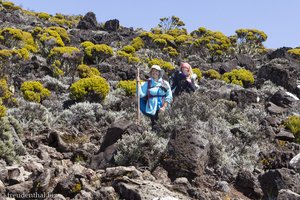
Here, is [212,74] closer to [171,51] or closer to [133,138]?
[171,51]

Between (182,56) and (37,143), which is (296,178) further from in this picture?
(182,56)

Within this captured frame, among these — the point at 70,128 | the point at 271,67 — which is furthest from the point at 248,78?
the point at 70,128

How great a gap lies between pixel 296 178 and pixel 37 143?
5.10m

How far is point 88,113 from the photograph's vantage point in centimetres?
1255

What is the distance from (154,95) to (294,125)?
455cm

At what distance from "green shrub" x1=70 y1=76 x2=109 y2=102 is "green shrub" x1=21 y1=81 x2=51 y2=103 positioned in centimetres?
85

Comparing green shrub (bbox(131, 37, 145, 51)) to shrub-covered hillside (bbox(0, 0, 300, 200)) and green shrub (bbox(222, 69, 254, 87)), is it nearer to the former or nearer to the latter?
shrub-covered hillside (bbox(0, 0, 300, 200))

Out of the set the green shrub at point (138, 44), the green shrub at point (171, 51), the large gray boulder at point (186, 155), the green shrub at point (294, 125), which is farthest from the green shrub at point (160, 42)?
the large gray boulder at point (186, 155)

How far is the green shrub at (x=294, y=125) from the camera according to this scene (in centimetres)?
1212

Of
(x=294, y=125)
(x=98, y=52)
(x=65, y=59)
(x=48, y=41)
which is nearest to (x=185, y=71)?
(x=294, y=125)

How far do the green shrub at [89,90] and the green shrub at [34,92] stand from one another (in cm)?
85

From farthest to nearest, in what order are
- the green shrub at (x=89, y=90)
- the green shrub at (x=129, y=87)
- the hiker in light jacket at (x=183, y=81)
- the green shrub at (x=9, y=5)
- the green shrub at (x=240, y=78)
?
the green shrub at (x=9, y=5) → the green shrub at (x=240, y=78) → the green shrub at (x=129, y=87) → the green shrub at (x=89, y=90) → the hiker in light jacket at (x=183, y=81)

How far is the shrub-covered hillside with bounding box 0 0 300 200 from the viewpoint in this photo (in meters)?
6.57

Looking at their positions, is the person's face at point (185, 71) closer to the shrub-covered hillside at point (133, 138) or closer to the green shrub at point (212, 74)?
the shrub-covered hillside at point (133, 138)
